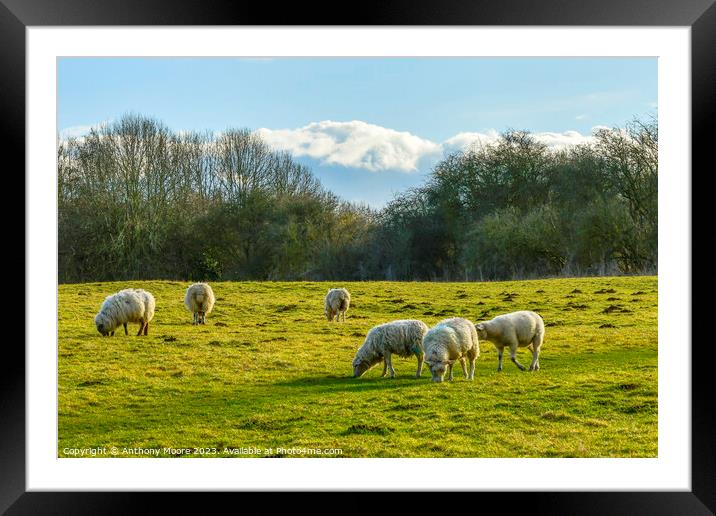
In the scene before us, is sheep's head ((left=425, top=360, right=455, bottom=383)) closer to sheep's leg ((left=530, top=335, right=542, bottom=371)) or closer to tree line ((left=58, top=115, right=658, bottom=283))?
sheep's leg ((left=530, top=335, right=542, bottom=371))

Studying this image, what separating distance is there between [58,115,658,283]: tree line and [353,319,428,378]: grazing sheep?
14.3m

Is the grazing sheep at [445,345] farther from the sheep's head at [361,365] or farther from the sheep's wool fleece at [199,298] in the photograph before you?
the sheep's wool fleece at [199,298]

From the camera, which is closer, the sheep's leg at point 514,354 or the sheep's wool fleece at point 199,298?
the sheep's leg at point 514,354

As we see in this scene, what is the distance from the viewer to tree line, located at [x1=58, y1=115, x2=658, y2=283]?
2384 cm

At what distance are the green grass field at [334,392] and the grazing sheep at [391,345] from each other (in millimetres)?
277


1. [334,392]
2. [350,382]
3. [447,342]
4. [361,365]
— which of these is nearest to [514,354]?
[447,342]

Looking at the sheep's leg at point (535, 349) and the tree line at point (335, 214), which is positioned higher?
the tree line at point (335, 214)

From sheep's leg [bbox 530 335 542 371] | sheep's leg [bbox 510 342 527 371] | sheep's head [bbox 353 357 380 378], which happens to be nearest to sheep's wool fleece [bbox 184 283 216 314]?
sheep's head [bbox 353 357 380 378]

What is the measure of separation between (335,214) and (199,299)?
1135 centimetres

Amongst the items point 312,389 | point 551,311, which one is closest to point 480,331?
point 312,389

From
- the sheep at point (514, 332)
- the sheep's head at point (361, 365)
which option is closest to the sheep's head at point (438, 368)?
the sheep at point (514, 332)
